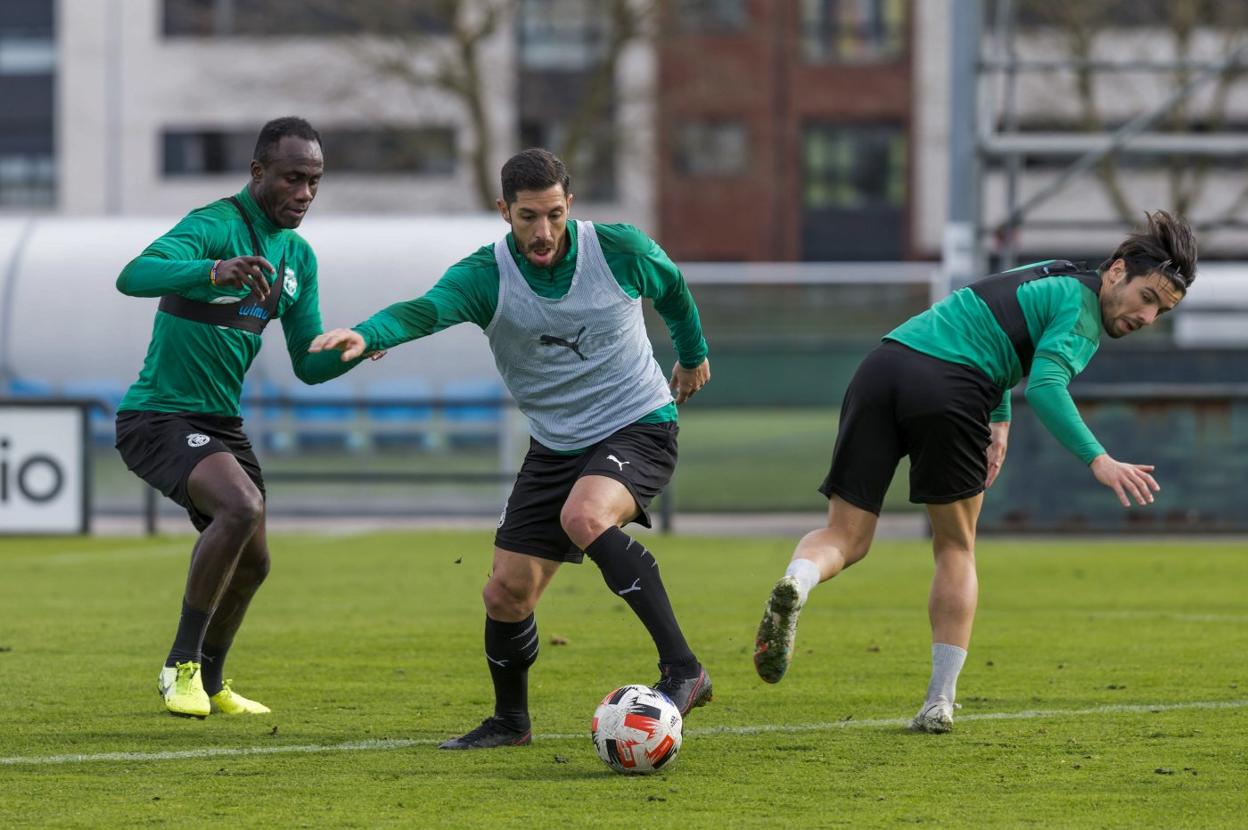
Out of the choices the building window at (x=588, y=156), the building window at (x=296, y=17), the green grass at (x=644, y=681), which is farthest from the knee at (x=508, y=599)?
the building window at (x=296, y=17)

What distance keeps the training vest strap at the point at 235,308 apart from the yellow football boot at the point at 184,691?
1.24 metres

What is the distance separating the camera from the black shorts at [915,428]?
639 centimetres

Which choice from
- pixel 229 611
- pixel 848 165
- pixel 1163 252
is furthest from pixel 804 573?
pixel 848 165

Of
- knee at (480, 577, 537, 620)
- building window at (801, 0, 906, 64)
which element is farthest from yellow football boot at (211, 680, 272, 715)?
building window at (801, 0, 906, 64)

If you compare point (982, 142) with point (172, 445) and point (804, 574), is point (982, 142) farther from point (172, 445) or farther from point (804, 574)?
point (804, 574)

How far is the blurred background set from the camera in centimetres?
1747

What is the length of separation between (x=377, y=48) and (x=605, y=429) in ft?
124

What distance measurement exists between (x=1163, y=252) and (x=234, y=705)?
3715mm

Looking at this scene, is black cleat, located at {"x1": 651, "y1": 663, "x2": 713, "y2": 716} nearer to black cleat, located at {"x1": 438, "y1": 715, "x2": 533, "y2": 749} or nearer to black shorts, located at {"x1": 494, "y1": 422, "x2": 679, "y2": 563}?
black shorts, located at {"x1": 494, "y1": 422, "x2": 679, "y2": 563}

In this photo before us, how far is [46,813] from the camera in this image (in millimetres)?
5363

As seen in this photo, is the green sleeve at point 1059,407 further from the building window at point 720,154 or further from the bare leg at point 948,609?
the building window at point 720,154

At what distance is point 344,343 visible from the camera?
19.2 feet

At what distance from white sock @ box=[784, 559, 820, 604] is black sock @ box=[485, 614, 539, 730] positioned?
2.95 ft

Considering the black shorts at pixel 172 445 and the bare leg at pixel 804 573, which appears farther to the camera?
the black shorts at pixel 172 445
